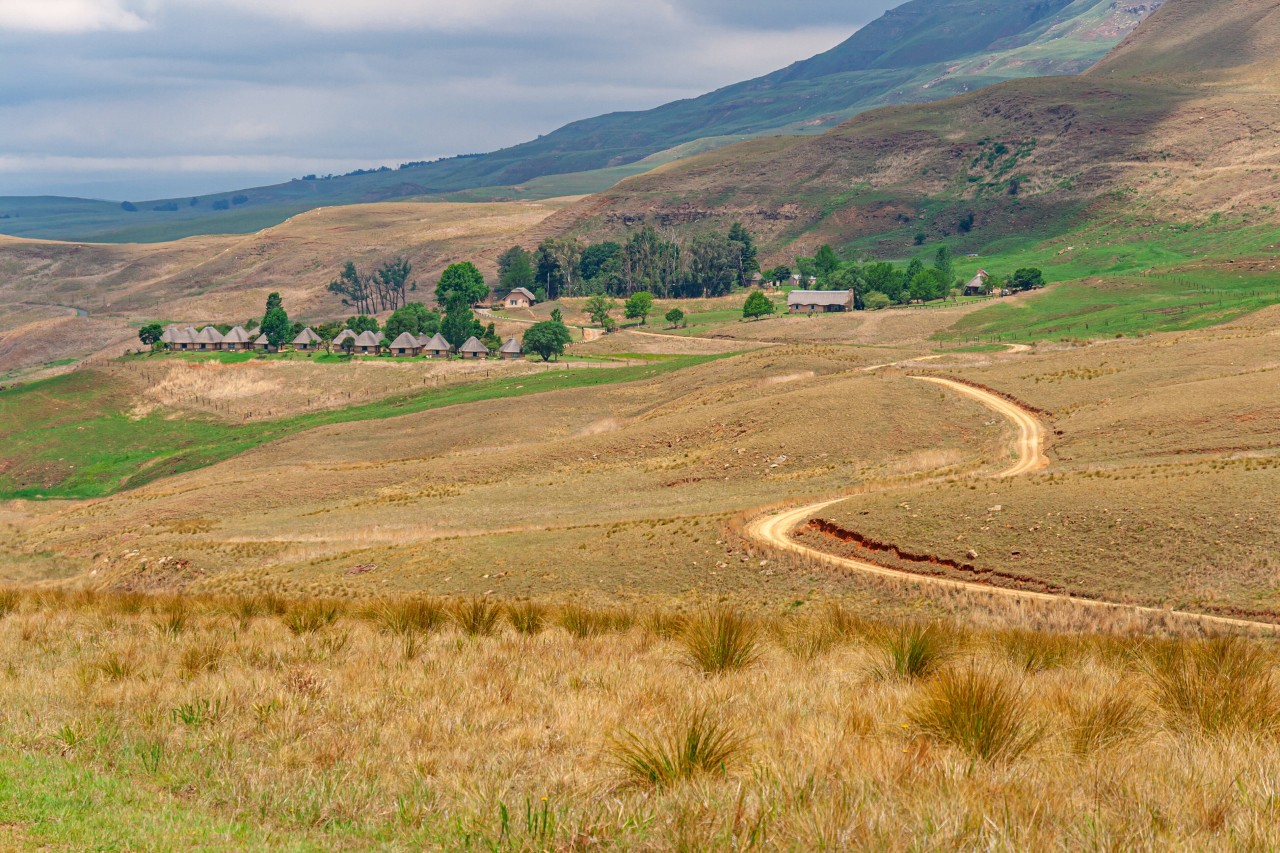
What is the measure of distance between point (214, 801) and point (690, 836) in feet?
15.7

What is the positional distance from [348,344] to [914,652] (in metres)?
141

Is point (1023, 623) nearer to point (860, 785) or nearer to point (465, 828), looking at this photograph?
point (860, 785)

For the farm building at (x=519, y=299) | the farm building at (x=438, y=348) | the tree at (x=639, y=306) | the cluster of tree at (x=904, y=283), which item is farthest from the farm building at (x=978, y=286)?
the farm building at (x=438, y=348)

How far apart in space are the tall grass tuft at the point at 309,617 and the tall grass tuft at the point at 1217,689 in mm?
13613

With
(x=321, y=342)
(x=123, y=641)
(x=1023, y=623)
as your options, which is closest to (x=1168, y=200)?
(x=321, y=342)

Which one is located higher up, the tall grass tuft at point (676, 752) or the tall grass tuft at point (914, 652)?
the tall grass tuft at point (676, 752)

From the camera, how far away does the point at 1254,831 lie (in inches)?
302

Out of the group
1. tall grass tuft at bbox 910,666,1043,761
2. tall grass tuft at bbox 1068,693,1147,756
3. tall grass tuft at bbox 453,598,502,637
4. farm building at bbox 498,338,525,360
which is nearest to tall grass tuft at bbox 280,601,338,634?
tall grass tuft at bbox 453,598,502,637

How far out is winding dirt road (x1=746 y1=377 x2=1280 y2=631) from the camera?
25844 millimetres

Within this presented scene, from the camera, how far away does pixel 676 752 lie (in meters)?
9.48

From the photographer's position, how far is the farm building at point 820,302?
15575 cm

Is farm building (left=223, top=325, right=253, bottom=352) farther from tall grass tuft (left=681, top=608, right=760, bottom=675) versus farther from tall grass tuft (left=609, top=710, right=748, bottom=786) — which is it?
tall grass tuft (left=609, top=710, right=748, bottom=786)

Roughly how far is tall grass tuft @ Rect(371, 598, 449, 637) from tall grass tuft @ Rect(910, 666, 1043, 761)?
986 cm

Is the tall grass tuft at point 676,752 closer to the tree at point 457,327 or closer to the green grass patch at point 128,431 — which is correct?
the green grass patch at point 128,431
